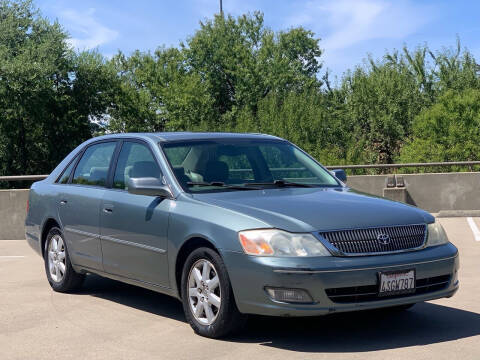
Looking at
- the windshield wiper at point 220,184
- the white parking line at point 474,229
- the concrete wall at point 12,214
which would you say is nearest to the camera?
the windshield wiper at point 220,184

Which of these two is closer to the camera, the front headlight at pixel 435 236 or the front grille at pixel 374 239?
the front grille at pixel 374 239

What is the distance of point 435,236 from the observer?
6133 mm

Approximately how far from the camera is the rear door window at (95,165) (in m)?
A: 7.93

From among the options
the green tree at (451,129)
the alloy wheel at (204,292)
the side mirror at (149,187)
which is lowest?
the alloy wheel at (204,292)

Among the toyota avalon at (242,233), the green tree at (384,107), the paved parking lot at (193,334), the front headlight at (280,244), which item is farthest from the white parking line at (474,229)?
the green tree at (384,107)

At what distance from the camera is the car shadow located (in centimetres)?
571

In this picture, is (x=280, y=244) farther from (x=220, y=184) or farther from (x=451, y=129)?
(x=451, y=129)

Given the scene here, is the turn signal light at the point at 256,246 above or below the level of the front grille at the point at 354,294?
above

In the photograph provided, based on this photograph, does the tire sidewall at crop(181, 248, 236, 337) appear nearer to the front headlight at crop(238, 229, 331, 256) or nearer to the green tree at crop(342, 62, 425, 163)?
the front headlight at crop(238, 229, 331, 256)

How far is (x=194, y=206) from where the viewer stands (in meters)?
6.25

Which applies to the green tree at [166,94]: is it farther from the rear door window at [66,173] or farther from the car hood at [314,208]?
the car hood at [314,208]

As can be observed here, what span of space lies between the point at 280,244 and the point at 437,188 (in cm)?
1418

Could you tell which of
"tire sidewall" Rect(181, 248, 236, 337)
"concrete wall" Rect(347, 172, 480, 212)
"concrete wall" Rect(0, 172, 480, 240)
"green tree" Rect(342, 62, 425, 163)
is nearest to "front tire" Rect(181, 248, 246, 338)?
"tire sidewall" Rect(181, 248, 236, 337)

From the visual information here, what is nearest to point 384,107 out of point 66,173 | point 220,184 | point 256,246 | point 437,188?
point 437,188
